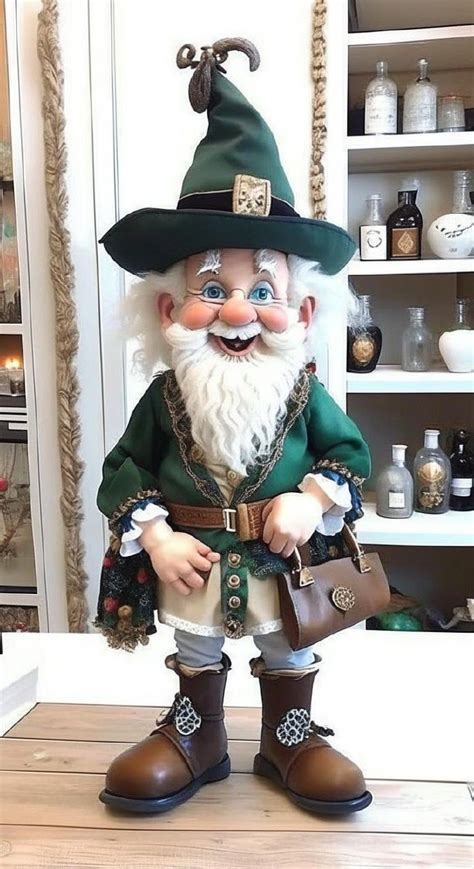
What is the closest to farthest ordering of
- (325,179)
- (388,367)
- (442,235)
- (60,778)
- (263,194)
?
(263,194) < (60,778) < (325,179) < (442,235) < (388,367)

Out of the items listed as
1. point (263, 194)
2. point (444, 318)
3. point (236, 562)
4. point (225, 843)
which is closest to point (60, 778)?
point (225, 843)

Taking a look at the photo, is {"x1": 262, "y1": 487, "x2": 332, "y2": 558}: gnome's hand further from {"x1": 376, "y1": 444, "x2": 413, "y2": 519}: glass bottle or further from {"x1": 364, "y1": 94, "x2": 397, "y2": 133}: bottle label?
{"x1": 364, "y1": 94, "x2": 397, "y2": 133}: bottle label

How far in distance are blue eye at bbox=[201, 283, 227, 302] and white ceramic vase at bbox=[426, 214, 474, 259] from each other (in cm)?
89

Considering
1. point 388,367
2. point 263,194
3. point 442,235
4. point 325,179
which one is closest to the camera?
point 263,194

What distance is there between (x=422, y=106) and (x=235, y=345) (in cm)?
96

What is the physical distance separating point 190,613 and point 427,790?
301 mm

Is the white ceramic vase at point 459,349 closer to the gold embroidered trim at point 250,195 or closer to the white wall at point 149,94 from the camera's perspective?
the white wall at point 149,94

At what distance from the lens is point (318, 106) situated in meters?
Result: 1.31

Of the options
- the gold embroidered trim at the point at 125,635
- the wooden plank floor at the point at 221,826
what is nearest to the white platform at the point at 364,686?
the wooden plank floor at the point at 221,826

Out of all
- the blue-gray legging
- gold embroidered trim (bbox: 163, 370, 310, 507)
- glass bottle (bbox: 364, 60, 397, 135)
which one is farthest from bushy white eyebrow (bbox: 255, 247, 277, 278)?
glass bottle (bbox: 364, 60, 397, 135)

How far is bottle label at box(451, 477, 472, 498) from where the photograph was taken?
150 centimetres

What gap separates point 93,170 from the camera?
1.35 metres

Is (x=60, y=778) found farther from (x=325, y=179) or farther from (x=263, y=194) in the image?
(x=325, y=179)

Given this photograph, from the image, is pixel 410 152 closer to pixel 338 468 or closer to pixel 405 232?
pixel 405 232
